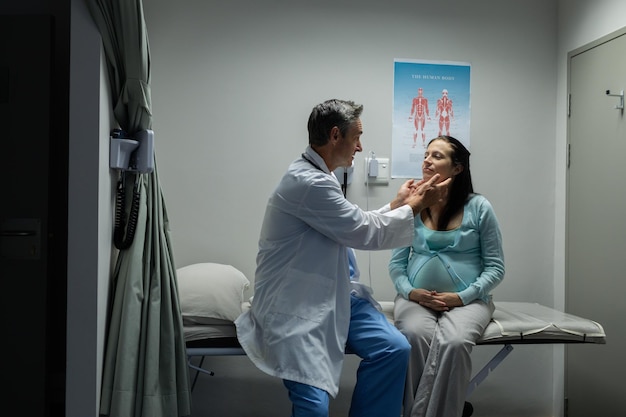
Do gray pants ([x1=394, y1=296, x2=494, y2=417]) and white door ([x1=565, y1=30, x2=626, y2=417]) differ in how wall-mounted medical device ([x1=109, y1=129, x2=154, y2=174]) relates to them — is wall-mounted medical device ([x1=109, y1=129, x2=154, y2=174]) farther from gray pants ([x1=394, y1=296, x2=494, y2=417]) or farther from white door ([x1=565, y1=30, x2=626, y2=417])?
white door ([x1=565, y1=30, x2=626, y2=417])

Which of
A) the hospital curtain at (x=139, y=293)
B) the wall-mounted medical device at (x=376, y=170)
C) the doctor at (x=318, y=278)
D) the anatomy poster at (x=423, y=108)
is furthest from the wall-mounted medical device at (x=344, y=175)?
the hospital curtain at (x=139, y=293)

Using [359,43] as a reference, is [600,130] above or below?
below

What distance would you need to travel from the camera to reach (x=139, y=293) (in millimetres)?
2018

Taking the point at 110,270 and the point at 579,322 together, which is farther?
the point at 579,322

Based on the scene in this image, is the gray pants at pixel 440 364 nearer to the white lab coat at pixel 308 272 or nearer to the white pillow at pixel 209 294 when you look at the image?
the white lab coat at pixel 308 272

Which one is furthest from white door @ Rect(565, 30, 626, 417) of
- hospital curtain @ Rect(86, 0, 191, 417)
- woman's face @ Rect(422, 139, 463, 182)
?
hospital curtain @ Rect(86, 0, 191, 417)

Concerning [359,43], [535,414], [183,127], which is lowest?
[535,414]

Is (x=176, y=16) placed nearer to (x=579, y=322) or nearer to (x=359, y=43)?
(x=359, y=43)

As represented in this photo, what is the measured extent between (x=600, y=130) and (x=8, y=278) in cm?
273

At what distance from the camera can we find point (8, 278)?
214 cm

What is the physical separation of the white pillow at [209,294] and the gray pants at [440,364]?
0.73 meters

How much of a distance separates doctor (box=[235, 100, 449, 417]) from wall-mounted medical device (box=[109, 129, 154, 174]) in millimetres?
503

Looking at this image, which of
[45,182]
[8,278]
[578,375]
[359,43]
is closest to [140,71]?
[45,182]

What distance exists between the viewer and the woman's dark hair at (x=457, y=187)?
274 cm
